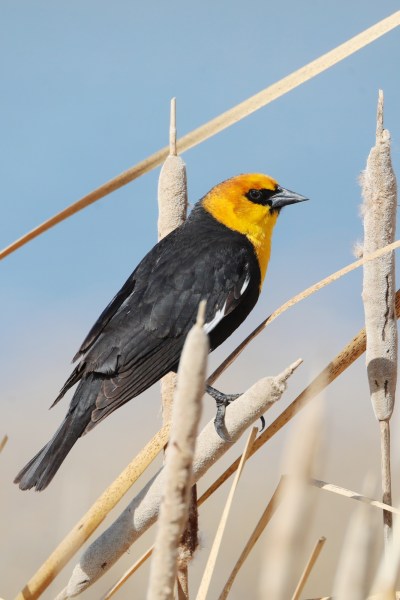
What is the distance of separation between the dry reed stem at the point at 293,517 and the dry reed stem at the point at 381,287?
0.60 meters

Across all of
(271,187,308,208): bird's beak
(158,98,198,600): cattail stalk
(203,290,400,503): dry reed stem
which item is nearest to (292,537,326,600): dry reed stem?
(203,290,400,503): dry reed stem

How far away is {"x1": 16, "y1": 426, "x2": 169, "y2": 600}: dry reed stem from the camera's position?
60.7 inches

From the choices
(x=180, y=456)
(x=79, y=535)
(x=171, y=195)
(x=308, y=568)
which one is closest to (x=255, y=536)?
(x=308, y=568)

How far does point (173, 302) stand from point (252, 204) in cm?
72

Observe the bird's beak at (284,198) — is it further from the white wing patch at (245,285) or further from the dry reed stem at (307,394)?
the dry reed stem at (307,394)

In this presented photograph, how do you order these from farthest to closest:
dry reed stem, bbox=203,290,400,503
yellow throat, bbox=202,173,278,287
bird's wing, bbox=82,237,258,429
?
1. yellow throat, bbox=202,173,278,287
2. bird's wing, bbox=82,237,258,429
3. dry reed stem, bbox=203,290,400,503

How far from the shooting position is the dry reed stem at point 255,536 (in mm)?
1612

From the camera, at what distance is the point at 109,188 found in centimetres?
149

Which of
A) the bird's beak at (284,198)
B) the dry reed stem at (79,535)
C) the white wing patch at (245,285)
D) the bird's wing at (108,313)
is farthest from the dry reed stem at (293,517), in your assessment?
the bird's beak at (284,198)

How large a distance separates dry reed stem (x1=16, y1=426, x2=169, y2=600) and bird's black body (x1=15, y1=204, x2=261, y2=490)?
26.2 inches

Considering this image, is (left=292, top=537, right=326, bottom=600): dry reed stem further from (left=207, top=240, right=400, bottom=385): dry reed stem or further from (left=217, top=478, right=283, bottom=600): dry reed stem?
(left=207, top=240, right=400, bottom=385): dry reed stem

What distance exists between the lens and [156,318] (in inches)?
107

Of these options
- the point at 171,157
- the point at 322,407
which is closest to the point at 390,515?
the point at 322,407

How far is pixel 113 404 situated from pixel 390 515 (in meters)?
0.95
